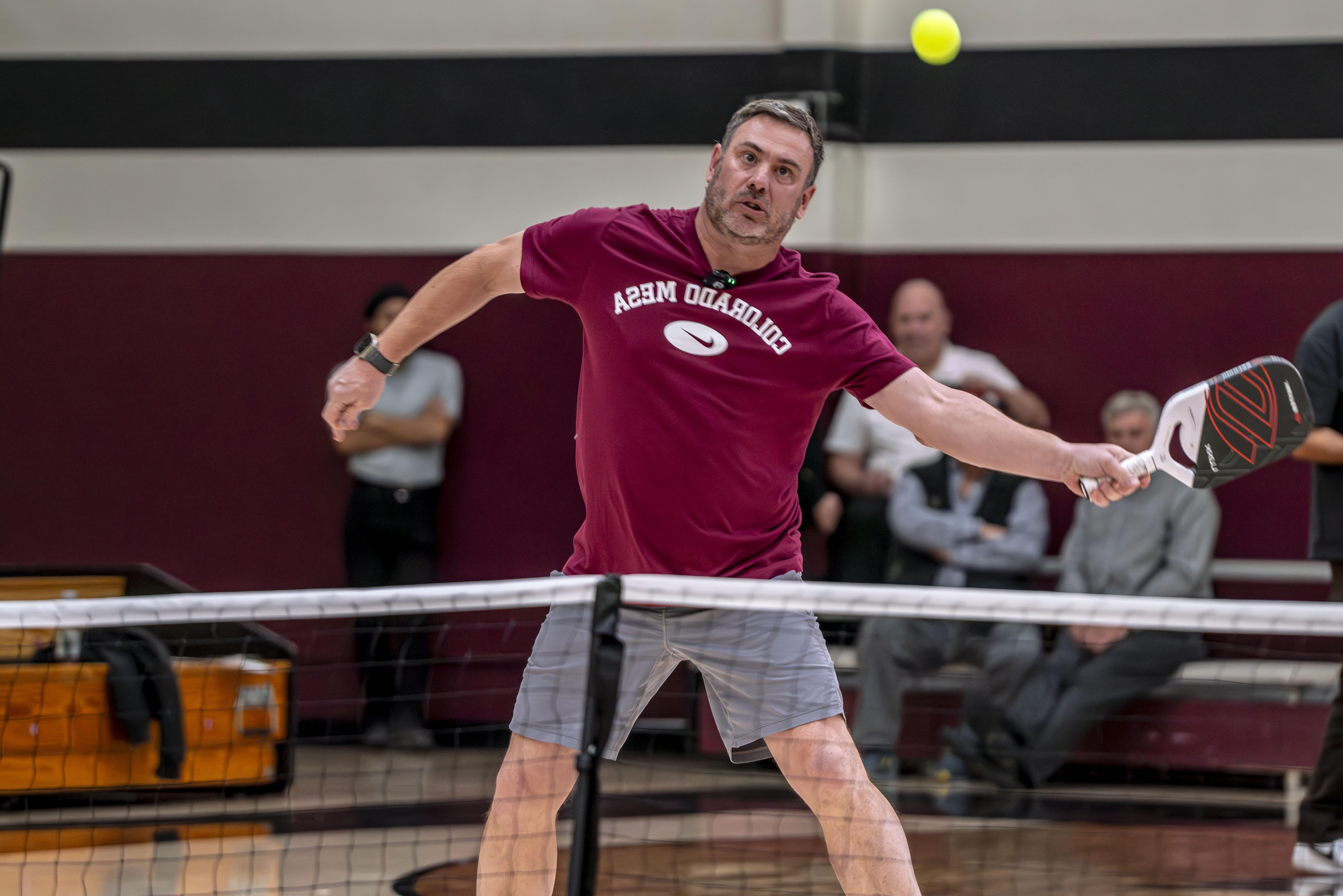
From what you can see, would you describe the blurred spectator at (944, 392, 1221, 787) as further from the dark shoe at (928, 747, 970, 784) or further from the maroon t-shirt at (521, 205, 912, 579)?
the maroon t-shirt at (521, 205, 912, 579)

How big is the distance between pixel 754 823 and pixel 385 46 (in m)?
4.62

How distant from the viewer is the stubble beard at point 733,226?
320 centimetres

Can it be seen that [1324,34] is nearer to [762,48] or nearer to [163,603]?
[762,48]

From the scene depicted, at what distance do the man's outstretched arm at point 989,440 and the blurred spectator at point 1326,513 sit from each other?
6.08 ft

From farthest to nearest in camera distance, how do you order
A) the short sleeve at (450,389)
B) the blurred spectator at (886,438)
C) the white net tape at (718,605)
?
1. the short sleeve at (450,389)
2. the blurred spectator at (886,438)
3. the white net tape at (718,605)

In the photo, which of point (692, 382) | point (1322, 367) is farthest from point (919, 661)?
point (692, 382)

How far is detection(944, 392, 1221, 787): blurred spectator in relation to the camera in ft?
20.1

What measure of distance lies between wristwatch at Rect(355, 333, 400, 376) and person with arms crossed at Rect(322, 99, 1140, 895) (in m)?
0.41

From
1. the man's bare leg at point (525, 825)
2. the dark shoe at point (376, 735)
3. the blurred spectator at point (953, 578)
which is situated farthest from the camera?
the dark shoe at point (376, 735)

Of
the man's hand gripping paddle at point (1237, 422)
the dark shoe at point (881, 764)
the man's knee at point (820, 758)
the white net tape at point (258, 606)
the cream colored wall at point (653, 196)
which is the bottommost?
the dark shoe at point (881, 764)

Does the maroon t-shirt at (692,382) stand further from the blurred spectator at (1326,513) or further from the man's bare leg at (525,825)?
the blurred spectator at (1326,513)

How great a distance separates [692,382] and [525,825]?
1061mm

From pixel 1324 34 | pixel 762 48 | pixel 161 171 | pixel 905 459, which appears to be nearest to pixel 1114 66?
pixel 1324 34

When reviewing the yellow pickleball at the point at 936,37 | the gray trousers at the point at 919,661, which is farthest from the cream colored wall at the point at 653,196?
the gray trousers at the point at 919,661
